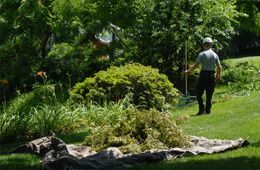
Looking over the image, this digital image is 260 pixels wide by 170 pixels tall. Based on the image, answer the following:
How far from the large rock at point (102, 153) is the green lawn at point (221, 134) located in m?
0.25

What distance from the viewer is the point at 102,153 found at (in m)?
9.56

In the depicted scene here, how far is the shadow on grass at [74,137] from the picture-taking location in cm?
1203

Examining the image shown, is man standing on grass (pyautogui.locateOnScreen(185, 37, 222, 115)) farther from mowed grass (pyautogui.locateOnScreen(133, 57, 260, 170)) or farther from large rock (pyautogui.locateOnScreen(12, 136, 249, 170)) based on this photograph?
large rock (pyautogui.locateOnScreen(12, 136, 249, 170))

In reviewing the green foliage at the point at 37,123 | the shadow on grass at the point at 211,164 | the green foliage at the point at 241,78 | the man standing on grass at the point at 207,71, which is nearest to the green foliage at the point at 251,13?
the green foliage at the point at 241,78

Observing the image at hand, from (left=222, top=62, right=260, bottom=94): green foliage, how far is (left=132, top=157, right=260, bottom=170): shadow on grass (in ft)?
33.3

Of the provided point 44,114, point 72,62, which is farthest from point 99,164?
point 72,62

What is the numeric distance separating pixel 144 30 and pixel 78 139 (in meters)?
9.17

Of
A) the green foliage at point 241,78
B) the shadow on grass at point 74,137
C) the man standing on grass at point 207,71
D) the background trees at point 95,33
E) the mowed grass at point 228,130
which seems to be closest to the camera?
the mowed grass at point 228,130

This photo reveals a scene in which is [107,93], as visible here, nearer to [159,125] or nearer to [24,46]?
[159,125]

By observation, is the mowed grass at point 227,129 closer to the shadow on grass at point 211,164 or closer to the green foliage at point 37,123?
the shadow on grass at point 211,164

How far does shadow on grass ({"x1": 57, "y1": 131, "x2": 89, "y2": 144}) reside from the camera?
1203cm

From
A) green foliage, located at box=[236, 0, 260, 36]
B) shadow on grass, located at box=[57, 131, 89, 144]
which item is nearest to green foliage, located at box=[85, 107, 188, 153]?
shadow on grass, located at box=[57, 131, 89, 144]

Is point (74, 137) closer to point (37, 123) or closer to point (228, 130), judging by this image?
point (37, 123)

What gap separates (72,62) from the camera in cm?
2209
